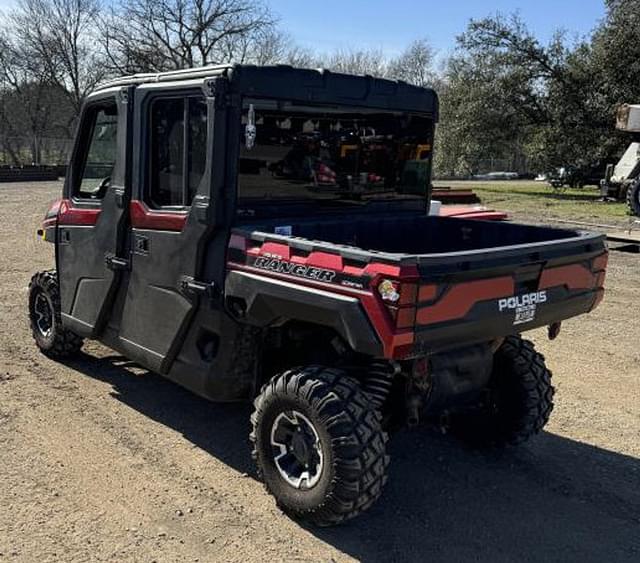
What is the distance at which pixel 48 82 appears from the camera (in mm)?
44781

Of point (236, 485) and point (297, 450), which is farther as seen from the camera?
point (236, 485)

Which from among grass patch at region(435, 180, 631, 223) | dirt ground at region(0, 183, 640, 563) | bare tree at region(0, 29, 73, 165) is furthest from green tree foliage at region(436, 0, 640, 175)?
bare tree at region(0, 29, 73, 165)

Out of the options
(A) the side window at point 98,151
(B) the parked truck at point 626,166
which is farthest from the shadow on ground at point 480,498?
(B) the parked truck at point 626,166

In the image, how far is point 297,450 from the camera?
3.53m

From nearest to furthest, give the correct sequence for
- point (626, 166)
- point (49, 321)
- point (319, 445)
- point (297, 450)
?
A: point (319, 445), point (297, 450), point (49, 321), point (626, 166)

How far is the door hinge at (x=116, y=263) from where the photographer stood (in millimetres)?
4469

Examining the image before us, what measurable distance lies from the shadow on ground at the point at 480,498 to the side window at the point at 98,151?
1.55 meters

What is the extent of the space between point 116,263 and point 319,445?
1.95 metres

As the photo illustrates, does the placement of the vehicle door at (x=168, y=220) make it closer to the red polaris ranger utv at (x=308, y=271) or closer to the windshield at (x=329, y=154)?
the red polaris ranger utv at (x=308, y=271)

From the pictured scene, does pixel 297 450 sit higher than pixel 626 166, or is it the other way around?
pixel 626 166

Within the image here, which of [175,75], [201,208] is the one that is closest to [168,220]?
[201,208]

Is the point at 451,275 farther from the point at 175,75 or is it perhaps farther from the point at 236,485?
the point at 175,75

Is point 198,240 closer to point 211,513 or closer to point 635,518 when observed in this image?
point 211,513

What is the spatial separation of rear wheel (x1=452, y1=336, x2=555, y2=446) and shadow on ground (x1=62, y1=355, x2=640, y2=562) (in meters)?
0.15
